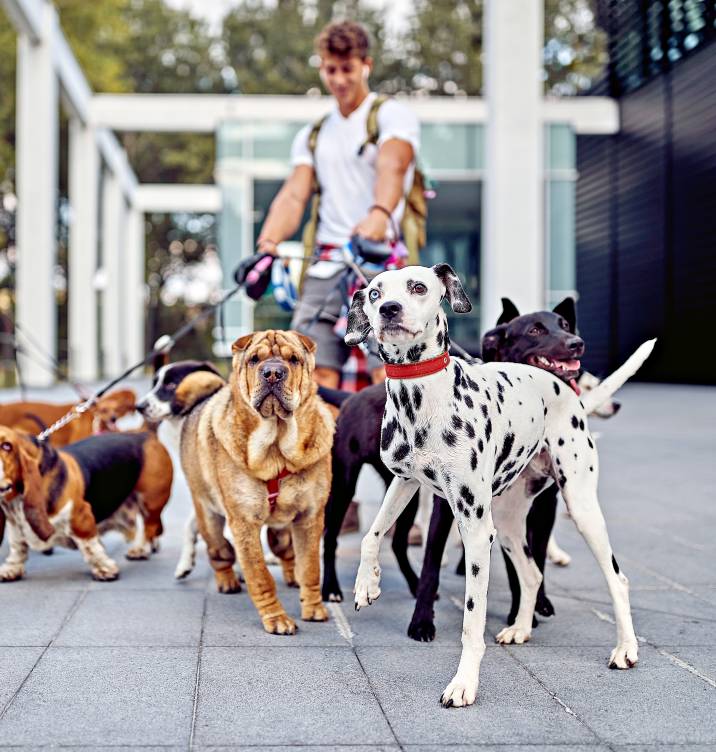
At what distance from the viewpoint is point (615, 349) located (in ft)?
90.1

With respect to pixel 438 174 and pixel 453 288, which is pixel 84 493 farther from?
pixel 438 174

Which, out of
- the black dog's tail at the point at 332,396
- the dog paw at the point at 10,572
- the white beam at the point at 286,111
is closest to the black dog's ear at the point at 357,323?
the black dog's tail at the point at 332,396

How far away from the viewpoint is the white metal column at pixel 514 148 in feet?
46.2

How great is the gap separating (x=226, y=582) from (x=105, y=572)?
64cm

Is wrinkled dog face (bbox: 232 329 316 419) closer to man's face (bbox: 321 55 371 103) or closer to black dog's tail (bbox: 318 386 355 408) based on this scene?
black dog's tail (bbox: 318 386 355 408)

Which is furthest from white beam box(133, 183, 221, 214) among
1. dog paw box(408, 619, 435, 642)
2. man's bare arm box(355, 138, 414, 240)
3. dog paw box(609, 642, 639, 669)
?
dog paw box(609, 642, 639, 669)

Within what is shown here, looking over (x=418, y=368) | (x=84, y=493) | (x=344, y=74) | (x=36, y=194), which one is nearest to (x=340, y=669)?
(x=418, y=368)

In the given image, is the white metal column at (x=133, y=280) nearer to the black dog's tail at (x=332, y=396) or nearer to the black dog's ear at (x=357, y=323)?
the black dog's tail at (x=332, y=396)

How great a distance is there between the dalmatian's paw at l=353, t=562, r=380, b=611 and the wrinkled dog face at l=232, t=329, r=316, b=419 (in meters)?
0.77

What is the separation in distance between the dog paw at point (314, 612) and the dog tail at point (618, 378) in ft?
4.50

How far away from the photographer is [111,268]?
32969mm

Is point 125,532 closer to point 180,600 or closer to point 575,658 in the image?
point 180,600

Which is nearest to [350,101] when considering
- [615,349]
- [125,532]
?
[125,532]

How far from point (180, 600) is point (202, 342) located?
127 feet
